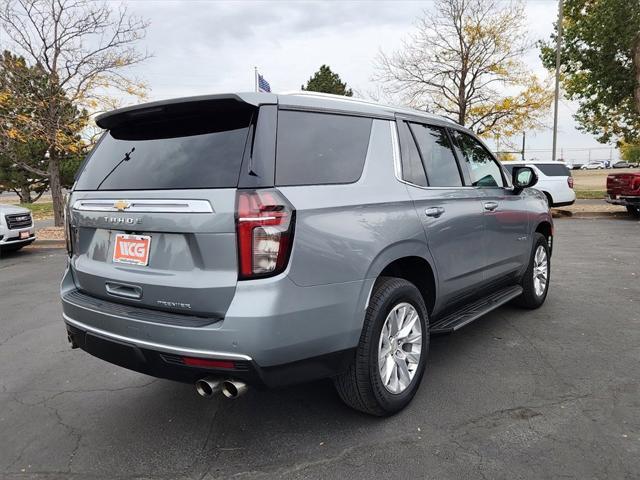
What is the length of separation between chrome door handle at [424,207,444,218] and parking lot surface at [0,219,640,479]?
1.16 metres

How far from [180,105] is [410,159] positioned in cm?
150

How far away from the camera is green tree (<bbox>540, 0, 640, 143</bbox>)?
53.3 feet

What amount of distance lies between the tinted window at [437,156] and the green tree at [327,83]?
89.0 feet

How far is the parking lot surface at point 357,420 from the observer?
251 centimetres

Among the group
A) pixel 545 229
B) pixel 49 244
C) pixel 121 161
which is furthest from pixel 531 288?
pixel 49 244

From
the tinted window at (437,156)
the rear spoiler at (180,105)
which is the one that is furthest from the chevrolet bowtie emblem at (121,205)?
the tinted window at (437,156)

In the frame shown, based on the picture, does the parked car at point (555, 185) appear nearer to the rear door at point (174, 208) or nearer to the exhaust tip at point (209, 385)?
the rear door at point (174, 208)

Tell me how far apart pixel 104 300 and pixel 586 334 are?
390cm

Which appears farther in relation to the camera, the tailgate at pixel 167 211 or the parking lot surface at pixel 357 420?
the parking lot surface at pixel 357 420

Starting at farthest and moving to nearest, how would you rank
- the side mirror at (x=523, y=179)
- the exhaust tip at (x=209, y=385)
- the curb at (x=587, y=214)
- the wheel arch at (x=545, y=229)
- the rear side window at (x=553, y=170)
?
the rear side window at (x=553, y=170), the curb at (x=587, y=214), the wheel arch at (x=545, y=229), the side mirror at (x=523, y=179), the exhaust tip at (x=209, y=385)

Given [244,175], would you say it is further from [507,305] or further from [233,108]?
[507,305]

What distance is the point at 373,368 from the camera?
8.97 ft

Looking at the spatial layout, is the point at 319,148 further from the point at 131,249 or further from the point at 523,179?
the point at 523,179

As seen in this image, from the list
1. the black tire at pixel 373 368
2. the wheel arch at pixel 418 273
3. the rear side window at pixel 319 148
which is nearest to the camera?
the rear side window at pixel 319 148
